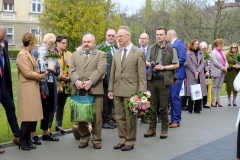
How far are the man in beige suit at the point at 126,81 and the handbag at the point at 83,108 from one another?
52 centimetres

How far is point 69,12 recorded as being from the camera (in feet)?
127

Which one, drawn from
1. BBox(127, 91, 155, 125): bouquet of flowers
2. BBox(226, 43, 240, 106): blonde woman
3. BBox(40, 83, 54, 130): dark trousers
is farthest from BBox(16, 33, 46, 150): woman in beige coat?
BBox(226, 43, 240, 106): blonde woman

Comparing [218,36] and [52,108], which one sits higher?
[218,36]

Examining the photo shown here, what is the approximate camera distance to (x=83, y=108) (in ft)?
28.3

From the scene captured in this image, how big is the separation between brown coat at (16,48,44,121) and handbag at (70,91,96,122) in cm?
71

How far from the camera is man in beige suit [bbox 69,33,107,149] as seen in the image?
28.5 feet

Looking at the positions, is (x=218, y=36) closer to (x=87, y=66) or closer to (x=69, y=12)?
(x=69, y=12)

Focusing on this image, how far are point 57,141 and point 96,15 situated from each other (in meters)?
31.2

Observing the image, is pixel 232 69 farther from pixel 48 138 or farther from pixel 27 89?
pixel 27 89

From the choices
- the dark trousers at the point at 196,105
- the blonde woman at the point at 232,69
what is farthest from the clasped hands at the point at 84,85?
the blonde woman at the point at 232,69

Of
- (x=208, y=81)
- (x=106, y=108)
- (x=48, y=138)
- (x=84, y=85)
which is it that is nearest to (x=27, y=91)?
(x=84, y=85)

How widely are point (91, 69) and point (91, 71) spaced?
42 mm

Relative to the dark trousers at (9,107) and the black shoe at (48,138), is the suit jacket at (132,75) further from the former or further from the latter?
the dark trousers at (9,107)

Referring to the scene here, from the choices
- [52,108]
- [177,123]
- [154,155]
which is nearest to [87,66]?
[52,108]
